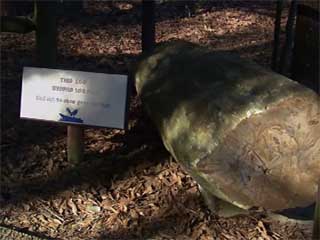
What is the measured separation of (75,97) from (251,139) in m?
1.34

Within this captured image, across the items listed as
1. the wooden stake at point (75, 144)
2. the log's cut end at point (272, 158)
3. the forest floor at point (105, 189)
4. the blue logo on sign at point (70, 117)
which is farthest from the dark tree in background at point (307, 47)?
the blue logo on sign at point (70, 117)

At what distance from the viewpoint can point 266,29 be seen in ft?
32.2

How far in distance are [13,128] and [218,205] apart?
2.23 metres

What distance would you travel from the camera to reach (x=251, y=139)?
4.25 metres

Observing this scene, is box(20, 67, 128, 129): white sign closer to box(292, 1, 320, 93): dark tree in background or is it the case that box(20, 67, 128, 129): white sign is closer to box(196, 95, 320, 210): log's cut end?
box(196, 95, 320, 210): log's cut end

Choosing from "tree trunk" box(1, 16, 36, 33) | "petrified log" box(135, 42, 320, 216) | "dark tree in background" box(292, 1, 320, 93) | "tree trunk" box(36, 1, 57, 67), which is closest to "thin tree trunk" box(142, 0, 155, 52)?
"tree trunk" box(36, 1, 57, 67)

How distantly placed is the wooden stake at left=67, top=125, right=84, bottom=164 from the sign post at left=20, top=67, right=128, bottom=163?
57 millimetres

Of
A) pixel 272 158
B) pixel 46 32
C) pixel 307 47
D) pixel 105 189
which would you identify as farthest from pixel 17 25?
pixel 307 47

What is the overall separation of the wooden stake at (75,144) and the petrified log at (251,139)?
815 mm

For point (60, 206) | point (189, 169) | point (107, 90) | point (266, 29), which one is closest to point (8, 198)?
point (60, 206)

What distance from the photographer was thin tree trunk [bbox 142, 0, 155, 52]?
653 cm

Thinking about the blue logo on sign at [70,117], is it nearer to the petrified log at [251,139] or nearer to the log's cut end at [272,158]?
the petrified log at [251,139]

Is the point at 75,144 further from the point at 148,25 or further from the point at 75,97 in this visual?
the point at 148,25

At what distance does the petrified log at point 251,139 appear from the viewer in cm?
420
